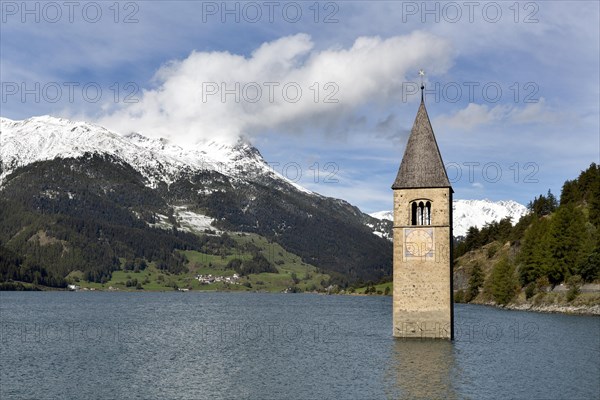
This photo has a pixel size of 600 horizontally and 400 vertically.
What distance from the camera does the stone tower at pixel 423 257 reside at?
6166 centimetres

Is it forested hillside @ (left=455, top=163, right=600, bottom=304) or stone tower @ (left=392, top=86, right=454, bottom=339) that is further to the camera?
forested hillside @ (left=455, top=163, right=600, bottom=304)

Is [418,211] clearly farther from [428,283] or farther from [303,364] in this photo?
[303,364]

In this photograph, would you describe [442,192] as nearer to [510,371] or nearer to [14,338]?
[510,371]

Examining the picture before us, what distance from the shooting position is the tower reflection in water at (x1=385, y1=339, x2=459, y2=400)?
42969 mm

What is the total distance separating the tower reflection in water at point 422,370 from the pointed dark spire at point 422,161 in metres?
14.3

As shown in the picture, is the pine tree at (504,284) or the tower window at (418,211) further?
the pine tree at (504,284)

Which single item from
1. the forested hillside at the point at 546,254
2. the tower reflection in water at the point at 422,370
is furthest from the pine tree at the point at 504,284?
the tower reflection in water at the point at 422,370

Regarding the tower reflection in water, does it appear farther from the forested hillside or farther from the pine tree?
the pine tree

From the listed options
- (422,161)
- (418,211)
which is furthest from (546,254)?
(422,161)

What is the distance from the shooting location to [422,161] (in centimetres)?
6419

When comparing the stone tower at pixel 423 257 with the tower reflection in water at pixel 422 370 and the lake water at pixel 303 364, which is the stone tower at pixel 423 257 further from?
the lake water at pixel 303 364

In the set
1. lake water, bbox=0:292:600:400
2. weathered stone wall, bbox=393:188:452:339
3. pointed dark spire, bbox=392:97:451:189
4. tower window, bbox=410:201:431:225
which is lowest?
lake water, bbox=0:292:600:400

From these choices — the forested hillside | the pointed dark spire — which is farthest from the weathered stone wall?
the forested hillside

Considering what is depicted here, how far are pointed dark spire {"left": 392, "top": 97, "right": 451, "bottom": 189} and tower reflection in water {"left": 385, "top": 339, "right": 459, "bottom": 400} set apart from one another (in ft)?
46.9
